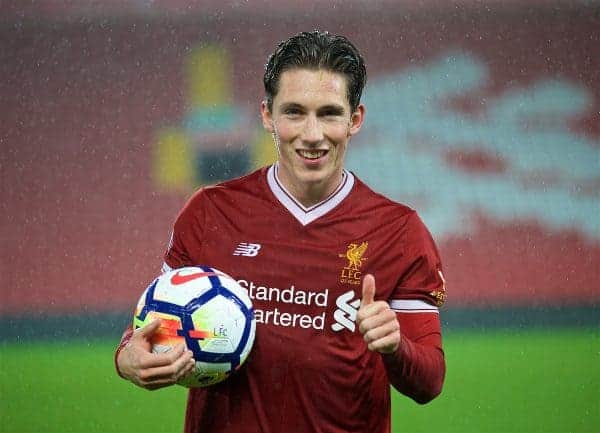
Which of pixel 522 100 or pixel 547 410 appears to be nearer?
pixel 547 410

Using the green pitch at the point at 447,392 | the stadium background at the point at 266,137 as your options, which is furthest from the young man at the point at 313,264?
the stadium background at the point at 266,137

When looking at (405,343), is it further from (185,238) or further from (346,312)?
(185,238)

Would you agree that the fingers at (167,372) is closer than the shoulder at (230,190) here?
Yes

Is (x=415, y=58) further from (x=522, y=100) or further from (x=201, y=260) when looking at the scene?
(x=201, y=260)

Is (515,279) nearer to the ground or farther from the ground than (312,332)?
farther from the ground

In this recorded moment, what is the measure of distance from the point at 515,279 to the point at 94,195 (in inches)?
122

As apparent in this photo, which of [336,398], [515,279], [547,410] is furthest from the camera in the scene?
[515,279]

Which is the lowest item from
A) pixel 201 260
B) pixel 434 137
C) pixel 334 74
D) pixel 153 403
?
pixel 153 403

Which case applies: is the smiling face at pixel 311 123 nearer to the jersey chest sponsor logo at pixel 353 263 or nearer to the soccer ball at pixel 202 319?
the jersey chest sponsor logo at pixel 353 263

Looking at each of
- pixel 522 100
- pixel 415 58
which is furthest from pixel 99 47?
pixel 522 100

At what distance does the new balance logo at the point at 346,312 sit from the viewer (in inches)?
86.1

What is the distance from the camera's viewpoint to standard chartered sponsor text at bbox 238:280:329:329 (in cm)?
218

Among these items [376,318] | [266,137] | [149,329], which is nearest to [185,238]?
[149,329]

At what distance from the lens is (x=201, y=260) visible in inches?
88.5
